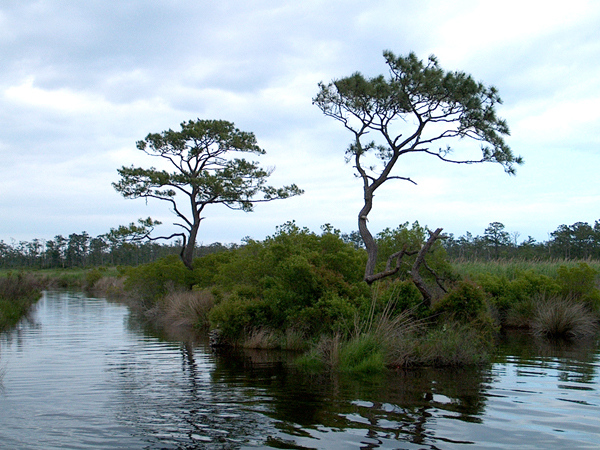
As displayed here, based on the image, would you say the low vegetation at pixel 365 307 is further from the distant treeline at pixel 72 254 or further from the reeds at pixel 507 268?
the distant treeline at pixel 72 254

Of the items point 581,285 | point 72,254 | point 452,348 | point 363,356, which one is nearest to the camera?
point 363,356

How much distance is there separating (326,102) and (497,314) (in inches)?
418

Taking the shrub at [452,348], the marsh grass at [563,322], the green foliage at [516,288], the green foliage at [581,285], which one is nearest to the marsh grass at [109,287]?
the green foliage at [516,288]

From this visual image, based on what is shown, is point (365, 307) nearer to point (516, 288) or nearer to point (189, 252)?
point (516, 288)

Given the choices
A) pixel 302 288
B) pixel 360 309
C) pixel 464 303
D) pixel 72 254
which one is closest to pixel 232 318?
pixel 302 288

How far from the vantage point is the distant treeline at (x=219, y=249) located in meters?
51.3

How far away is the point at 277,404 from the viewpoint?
9.62m

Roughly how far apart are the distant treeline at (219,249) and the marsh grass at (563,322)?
4369 millimetres

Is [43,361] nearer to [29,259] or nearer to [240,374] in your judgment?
[240,374]

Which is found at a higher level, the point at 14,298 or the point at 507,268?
the point at 507,268

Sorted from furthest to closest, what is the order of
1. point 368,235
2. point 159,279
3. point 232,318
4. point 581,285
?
point 159,279 → point 581,285 → point 368,235 → point 232,318

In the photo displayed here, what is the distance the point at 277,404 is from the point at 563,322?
533 inches

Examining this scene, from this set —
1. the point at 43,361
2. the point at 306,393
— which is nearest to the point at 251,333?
the point at 43,361

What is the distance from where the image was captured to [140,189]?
31.6m
